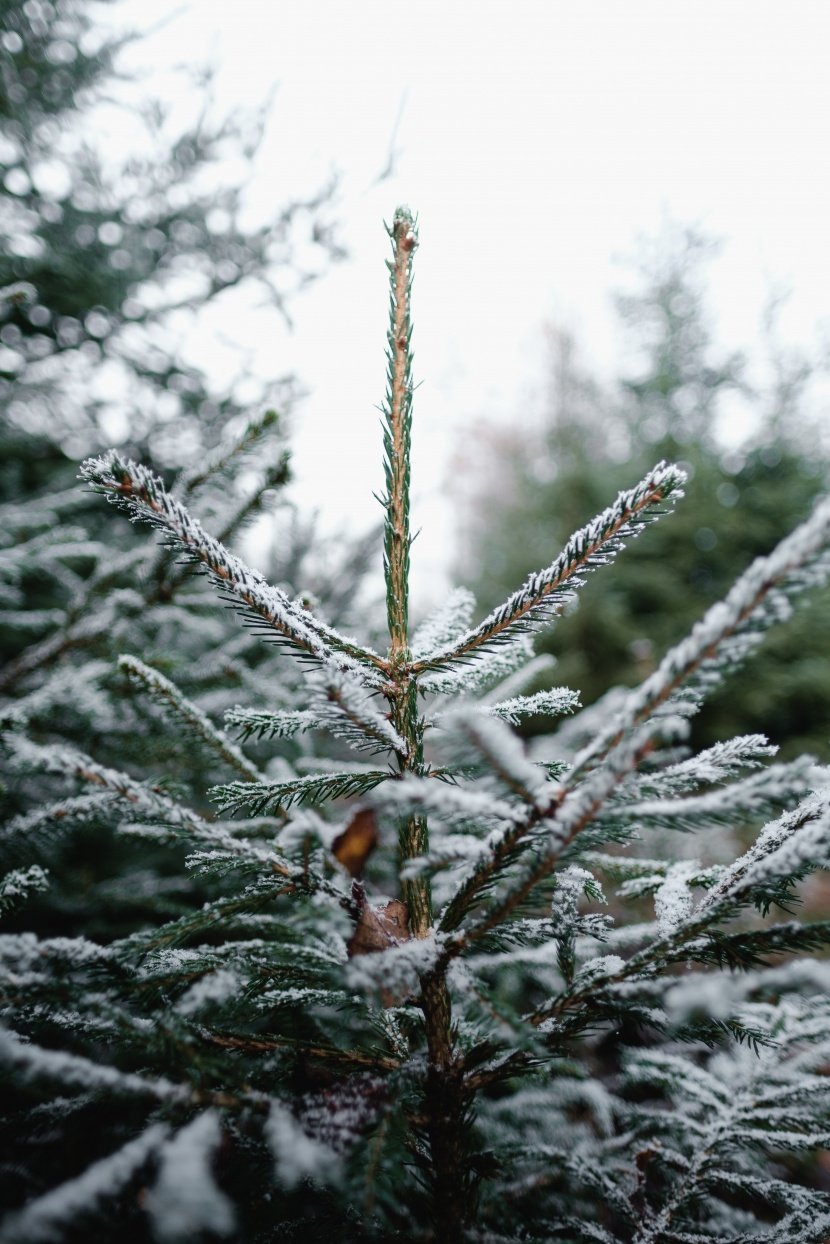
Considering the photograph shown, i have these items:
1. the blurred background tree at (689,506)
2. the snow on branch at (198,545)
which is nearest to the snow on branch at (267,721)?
the snow on branch at (198,545)

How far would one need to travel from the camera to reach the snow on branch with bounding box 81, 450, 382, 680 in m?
0.68

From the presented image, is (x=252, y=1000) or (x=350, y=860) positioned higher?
(x=350, y=860)

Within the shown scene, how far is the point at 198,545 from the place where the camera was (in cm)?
71

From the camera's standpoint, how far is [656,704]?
0.57 m

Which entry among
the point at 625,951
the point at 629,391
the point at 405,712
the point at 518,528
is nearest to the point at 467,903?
the point at 405,712

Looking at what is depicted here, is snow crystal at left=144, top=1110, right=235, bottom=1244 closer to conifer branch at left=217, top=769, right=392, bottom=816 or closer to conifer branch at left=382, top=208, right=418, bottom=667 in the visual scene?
conifer branch at left=217, top=769, right=392, bottom=816

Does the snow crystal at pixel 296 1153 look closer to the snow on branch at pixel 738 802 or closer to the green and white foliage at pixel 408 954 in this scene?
the green and white foliage at pixel 408 954

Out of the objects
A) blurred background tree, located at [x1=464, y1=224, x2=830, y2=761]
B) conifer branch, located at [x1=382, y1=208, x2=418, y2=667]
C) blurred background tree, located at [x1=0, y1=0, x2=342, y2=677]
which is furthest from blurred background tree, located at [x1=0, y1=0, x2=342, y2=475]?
blurred background tree, located at [x1=464, y1=224, x2=830, y2=761]

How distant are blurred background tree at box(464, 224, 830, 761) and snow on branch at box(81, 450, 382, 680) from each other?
7.41 metres

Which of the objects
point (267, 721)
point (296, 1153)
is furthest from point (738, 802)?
point (267, 721)

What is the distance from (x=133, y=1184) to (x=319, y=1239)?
1.28 ft

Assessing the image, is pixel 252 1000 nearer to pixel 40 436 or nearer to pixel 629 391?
pixel 40 436

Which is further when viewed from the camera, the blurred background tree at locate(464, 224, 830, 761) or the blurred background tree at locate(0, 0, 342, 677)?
the blurred background tree at locate(464, 224, 830, 761)

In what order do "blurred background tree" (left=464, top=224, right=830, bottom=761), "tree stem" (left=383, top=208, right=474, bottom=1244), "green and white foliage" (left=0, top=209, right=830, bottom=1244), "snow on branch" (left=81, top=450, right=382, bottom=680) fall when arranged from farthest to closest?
"blurred background tree" (left=464, top=224, right=830, bottom=761), "tree stem" (left=383, top=208, right=474, bottom=1244), "snow on branch" (left=81, top=450, right=382, bottom=680), "green and white foliage" (left=0, top=209, right=830, bottom=1244)
